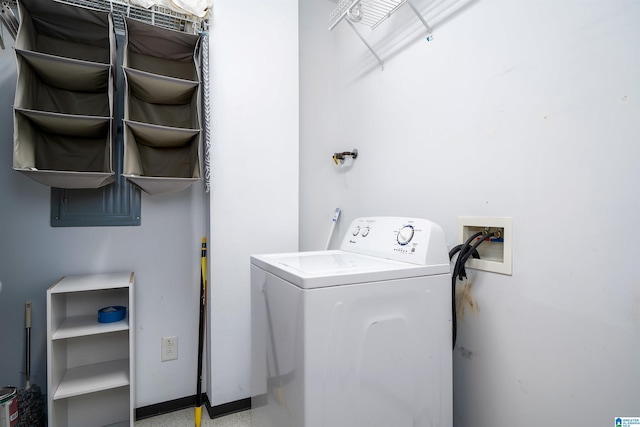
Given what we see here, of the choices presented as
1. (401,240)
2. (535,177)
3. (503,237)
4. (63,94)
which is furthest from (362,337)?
(63,94)

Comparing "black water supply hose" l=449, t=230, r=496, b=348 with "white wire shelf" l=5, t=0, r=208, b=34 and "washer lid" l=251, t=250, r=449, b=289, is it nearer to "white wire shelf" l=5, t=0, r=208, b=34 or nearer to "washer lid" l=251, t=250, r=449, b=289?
"washer lid" l=251, t=250, r=449, b=289

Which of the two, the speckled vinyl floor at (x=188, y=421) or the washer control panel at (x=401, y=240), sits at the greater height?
the washer control panel at (x=401, y=240)

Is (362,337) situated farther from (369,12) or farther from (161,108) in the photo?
(161,108)

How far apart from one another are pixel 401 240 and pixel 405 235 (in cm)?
2

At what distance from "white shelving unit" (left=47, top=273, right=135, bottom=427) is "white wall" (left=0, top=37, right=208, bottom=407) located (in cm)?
11

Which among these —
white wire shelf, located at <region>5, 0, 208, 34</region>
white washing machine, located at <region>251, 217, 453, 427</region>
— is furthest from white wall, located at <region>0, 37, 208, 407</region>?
white washing machine, located at <region>251, 217, 453, 427</region>

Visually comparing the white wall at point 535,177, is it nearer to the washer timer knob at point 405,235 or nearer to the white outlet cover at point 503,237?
the white outlet cover at point 503,237

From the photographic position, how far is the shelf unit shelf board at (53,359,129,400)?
4.91 feet

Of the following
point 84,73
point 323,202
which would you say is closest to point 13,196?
point 84,73

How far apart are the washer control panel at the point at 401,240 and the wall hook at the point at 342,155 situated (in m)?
0.45

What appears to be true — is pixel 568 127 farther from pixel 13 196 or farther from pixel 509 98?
pixel 13 196

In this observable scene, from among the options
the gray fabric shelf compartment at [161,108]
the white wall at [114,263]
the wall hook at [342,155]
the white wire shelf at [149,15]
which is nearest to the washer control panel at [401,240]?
the wall hook at [342,155]

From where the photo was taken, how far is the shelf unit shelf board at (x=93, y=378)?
1497mm

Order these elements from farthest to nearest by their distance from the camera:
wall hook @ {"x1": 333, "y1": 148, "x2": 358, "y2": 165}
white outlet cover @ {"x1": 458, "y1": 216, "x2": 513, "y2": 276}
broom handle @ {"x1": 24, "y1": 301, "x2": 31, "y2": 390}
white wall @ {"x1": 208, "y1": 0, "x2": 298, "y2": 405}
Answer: white wall @ {"x1": 208, "y1": 0, "x2": 298, "y2": 405}, wall hook @ {"x1": 333, "y1": 148, "x2": 358, "y2": 165}, broom handle @ {"x1": 24, "y1": 301, "x2": 31, "y2": 390}, white outlet cover @ {"x1": 458, "y1": 216, "x2": 513, "y2": 276}
